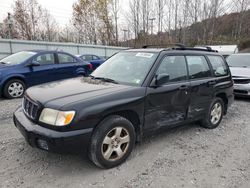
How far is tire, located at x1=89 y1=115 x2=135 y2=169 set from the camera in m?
2.84

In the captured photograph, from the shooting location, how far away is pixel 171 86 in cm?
365

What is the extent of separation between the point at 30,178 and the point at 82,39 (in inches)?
1409

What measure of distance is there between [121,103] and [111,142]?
54cm

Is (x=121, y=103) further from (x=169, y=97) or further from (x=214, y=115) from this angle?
(x=214, y=115)

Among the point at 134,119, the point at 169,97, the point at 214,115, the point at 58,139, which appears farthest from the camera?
the point at 214,115

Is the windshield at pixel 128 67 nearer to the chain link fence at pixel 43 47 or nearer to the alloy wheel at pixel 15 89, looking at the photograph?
the alloy wheel at pixel 15 89

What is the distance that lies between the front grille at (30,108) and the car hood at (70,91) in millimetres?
66

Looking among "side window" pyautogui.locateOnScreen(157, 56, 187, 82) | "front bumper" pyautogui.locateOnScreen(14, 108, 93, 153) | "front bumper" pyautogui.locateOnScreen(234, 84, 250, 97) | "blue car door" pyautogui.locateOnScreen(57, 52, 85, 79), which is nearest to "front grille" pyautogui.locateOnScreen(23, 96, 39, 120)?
"front bumper" pyautogui.locateOnScreen(14, 108, 93, 153)

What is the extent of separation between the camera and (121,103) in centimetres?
301

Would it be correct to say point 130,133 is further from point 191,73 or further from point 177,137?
point 191,73

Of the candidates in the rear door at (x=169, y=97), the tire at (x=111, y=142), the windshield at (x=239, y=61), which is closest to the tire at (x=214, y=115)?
the rear door at (x=169, y=97)

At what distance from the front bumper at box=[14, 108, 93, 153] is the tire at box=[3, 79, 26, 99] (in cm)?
447

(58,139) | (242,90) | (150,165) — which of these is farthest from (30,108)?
(242,90)

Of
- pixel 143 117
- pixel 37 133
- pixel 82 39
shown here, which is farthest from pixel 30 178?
pixel 82 39
